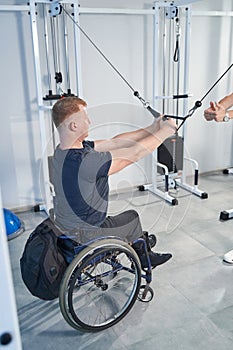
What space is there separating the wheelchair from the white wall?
1.32 metres

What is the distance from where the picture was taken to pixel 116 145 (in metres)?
2.25

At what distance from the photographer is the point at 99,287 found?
2014 mm

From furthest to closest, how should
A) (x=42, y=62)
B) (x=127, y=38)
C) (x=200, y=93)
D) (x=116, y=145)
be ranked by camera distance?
1. (x=200, y=93)
2. (x=127, y=38)
3. (x=42, y=62)
4. (x=116, y=145)

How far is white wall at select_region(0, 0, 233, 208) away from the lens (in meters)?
3.12

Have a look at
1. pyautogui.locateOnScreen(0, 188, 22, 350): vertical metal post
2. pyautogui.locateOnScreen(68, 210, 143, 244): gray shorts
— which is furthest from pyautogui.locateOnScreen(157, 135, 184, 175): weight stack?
pyautogui.locateOnScreen(0, 188, 22, 350): vertical metal post

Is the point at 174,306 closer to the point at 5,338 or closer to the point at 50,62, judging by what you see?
the point at 5,338

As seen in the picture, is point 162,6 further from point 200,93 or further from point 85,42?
point 200,93

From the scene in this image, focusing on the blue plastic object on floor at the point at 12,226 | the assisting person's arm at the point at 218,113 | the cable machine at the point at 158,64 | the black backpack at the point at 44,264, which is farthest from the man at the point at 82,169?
the blue plastic object on floor at the point at 12,226

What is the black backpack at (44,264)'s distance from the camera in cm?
174

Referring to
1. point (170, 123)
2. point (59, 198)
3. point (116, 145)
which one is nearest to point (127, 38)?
point (116, 145)

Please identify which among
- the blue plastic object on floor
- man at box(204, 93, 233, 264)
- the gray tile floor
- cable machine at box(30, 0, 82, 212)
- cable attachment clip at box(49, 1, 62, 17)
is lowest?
the gray tile floor

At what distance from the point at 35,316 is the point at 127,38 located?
259 cm

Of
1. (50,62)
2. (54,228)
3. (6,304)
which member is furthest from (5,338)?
(50,62)

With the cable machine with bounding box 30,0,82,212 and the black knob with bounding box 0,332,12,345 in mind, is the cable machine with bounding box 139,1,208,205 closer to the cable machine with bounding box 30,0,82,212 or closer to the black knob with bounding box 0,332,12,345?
the cable machine with bounding box 30,0,82,212
